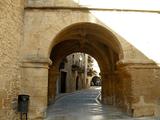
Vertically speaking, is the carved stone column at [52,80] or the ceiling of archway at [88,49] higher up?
the ceiling of archway at [88,49]

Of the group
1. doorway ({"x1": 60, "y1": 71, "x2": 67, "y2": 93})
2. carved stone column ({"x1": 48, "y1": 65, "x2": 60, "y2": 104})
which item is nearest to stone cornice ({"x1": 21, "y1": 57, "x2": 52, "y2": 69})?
carved stone column ({"x1": 48, "y1": 65, "x2": 60, "y2": 104})

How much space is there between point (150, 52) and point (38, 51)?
11.8 feet

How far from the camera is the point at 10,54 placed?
26.0ft


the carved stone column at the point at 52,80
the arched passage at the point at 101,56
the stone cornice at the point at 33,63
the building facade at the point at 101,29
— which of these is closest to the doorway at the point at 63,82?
the arched passage at the point at 101,56

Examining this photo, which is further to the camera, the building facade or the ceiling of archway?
the ceiling of archway

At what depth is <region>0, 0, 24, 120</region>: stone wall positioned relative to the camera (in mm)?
7273

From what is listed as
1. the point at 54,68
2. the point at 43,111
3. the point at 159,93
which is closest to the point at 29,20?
the point at 43,111

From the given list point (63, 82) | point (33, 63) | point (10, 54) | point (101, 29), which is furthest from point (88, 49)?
point (63, 82)

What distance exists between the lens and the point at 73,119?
9172 millimetres

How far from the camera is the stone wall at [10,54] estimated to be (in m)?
7.27

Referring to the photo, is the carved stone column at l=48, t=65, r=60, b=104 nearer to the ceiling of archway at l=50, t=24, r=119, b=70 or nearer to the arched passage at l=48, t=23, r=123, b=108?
the arched passage at l=48, t=23, r=123, b=108

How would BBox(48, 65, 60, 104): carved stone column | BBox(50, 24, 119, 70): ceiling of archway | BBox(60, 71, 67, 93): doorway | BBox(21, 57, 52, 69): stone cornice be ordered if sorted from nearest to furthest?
BBox(21, 57, 52, 69): stone cornice
BBox(50, 24, 119, 70): ceiling of archway
BBox(48, 65, 60, 104): carved stone column
BBox(60, 71, 67, 93): doorway

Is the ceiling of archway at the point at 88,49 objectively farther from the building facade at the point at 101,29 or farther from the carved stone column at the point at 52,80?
the building facade at the point at 101,29

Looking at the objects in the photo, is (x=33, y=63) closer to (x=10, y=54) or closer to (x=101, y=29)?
(x=10, y=54)
